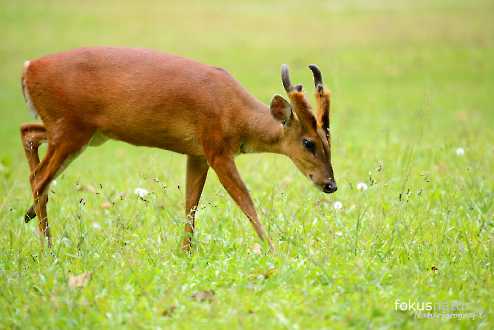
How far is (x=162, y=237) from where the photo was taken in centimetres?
597

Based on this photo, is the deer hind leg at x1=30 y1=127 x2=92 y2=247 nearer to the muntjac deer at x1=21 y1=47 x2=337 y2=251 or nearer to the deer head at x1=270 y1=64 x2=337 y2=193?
the muntjac deer at x1=21 y1=47 x2=337 y2=251

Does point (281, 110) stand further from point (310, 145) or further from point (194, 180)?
point (194, 180)

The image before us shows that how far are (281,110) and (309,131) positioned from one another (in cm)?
28

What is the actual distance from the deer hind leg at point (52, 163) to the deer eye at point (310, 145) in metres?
1.74

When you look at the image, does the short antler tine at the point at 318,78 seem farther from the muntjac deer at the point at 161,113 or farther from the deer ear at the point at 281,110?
the deer ear at the point at 281,110

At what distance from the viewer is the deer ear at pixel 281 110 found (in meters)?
6.14

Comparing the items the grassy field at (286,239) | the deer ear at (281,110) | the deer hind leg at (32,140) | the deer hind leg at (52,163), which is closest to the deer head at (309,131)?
the deer ear at (281,110)

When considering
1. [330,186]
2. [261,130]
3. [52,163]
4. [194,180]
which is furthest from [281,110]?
[52,163]

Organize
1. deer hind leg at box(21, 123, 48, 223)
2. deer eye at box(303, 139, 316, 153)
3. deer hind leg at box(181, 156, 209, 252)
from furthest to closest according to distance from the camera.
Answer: deer hind leg at box(21, 123, 48, 223) < deer hind leg at box(181, 156, 209, 252) < deer eye at box(303, 139, 316, 153)

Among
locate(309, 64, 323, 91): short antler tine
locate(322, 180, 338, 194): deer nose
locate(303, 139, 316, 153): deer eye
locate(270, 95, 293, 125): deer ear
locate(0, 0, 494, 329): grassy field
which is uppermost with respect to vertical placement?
locate(309, 64, 323, 91): short antler tine

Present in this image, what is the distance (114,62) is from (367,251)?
252 centimetres

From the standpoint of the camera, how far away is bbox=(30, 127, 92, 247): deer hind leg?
20.3 ft

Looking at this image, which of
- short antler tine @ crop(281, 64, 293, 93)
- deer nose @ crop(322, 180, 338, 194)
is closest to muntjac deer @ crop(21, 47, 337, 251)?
deer nose @ crop(322, 180, 338, 194)

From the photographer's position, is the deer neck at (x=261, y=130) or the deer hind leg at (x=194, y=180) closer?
the deer neck at (x=261, y=130)
